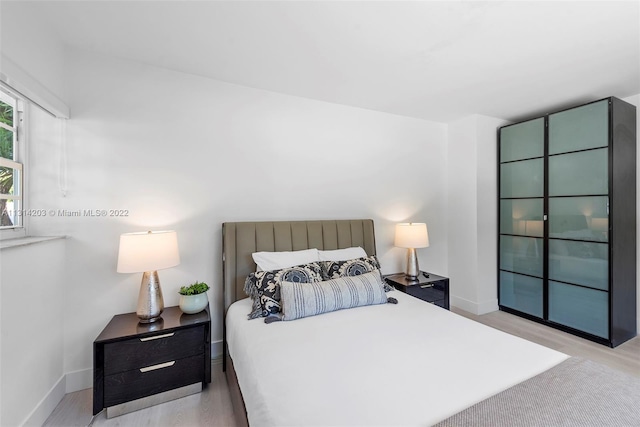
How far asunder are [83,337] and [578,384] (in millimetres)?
2885

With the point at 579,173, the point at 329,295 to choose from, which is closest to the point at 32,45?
the point at 329,295

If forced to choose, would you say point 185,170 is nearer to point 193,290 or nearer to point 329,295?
point 193,290

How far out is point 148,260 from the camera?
5.90 feet

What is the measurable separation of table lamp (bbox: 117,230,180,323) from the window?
603 millimetres

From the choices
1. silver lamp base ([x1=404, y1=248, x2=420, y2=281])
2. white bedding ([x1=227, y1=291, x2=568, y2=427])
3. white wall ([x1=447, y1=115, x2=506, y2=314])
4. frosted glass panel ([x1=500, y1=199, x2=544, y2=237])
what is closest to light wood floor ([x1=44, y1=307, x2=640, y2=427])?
white bedding ([x1=227, y1=291, x2=568, y2=427])

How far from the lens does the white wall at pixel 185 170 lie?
1973 mm

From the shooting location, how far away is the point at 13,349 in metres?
1.41

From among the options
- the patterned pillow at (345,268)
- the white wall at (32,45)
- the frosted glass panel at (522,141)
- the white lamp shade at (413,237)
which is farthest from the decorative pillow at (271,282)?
the frosted glass panel at (522,141)

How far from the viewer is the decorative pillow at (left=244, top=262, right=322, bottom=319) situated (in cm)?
187

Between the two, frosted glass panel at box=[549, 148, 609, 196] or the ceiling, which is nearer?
the ceiling

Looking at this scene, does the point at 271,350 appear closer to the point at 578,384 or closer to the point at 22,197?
the point at 578,384

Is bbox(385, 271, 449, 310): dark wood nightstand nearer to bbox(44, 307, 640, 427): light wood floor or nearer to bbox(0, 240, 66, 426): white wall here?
bbox(44, 307, 640, 427): light wood floor

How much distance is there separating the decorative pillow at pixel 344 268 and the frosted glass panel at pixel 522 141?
94.6 inches

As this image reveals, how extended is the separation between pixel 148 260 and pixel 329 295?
1221mm
